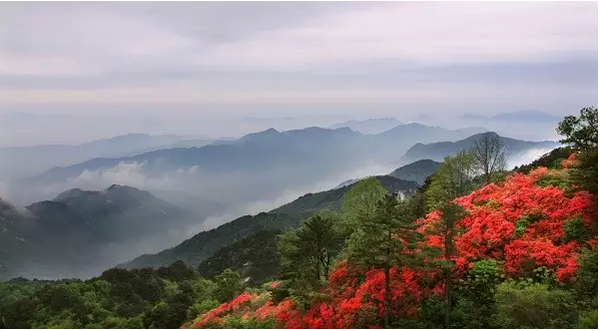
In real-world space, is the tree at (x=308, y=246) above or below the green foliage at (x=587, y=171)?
below

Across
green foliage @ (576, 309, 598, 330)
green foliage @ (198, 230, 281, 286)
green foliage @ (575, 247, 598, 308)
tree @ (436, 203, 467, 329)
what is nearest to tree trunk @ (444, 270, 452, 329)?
tree @ (436, 203, 467, 329)

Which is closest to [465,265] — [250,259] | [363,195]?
[363,195]

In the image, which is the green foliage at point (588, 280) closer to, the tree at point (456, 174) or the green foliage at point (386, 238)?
the green foliage at point (386, 238)

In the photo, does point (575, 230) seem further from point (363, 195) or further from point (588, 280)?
point (363, 195)

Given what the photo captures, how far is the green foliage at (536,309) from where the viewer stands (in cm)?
1504

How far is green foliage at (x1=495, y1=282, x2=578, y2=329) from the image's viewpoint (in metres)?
15.0

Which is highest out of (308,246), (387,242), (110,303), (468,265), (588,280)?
(387,242)

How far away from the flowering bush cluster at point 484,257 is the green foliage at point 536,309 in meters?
1.59

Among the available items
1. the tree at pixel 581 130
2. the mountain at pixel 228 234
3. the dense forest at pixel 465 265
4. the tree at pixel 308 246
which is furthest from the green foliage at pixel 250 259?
→ the tree at pixel 581 130

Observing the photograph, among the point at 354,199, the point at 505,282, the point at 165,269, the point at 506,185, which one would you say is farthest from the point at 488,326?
the point at 165,269

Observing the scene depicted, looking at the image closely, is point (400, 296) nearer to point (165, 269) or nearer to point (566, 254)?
point (566, 254)

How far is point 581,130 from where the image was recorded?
69.7 ft

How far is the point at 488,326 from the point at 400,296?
11.1 ft

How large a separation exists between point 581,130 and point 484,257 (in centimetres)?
713
